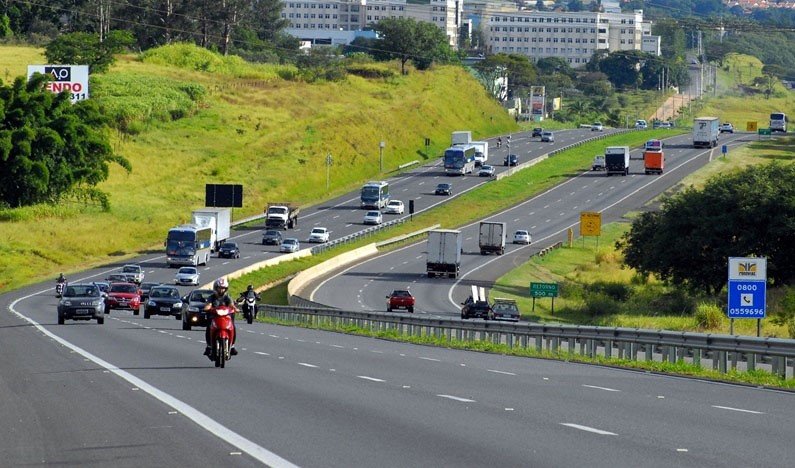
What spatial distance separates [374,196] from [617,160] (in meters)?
31.8

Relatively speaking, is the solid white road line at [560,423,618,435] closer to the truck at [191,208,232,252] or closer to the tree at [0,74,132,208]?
the truck at [191,208,232,252]

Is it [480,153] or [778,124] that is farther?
[778,124]

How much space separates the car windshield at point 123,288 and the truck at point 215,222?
32.2 metres

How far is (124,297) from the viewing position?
5859 cm

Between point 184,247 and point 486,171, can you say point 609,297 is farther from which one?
point 486,171

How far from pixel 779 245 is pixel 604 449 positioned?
58941mm

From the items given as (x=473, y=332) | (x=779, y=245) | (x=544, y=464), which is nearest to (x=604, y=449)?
(x=544, y=464)

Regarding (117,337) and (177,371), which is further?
(117,337)

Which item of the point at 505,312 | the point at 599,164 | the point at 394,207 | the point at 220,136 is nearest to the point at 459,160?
the point at 599,164

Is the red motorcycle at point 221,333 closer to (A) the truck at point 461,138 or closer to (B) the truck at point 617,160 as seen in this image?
(B) the truck at point 617,160

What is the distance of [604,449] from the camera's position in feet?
45.4

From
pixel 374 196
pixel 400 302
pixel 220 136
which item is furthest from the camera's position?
pixel 220 136

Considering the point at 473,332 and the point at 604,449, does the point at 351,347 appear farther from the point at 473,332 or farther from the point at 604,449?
the point at 604,449

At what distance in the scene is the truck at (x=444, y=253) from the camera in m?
82.9
